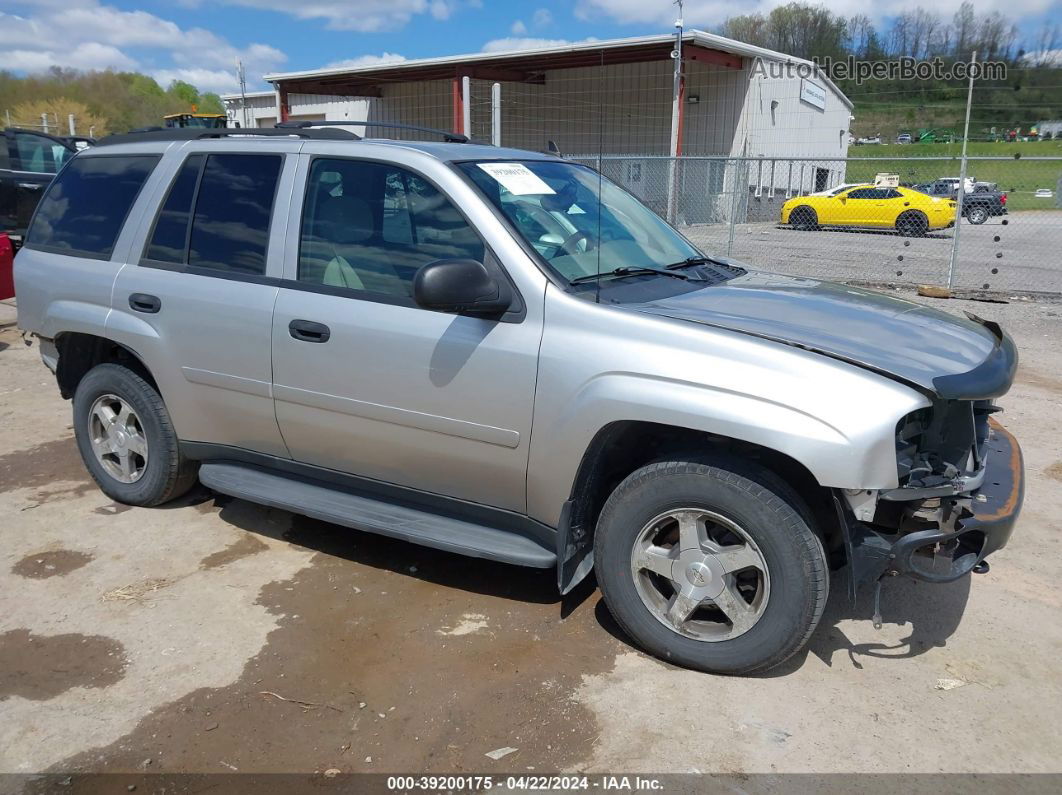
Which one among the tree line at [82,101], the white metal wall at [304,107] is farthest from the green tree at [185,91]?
the white metal wall at [304,107]

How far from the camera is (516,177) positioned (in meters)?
3.81

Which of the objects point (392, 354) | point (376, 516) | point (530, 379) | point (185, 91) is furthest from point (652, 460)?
point (185, 91)

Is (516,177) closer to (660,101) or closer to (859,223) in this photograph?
(859,223)

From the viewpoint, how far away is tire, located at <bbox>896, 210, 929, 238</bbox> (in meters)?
22.7

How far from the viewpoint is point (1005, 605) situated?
12.4ft

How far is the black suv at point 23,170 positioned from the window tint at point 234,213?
9.52 m

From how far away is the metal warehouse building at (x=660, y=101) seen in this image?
23984 millimetres

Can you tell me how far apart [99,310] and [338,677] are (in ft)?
8.16

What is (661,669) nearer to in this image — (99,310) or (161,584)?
(161,584)

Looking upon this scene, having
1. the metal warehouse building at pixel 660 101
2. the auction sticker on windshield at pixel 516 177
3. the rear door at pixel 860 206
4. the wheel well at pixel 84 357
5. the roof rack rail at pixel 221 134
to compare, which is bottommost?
the wheel well at pixel 84 357

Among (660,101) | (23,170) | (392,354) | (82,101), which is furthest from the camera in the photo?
(82,101)

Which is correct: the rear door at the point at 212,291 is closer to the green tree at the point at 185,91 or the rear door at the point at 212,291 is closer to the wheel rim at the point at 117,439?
Result: the wheel rim at the point at 117,439

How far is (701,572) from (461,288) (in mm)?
1375

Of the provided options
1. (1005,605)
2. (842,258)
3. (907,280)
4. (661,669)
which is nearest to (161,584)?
(661,669)
